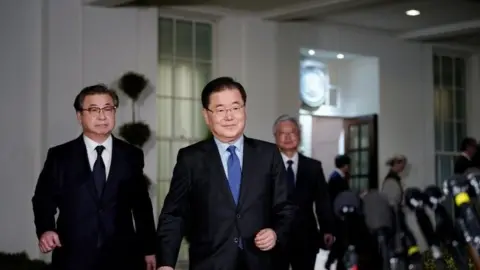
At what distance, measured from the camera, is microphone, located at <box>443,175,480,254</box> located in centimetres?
310

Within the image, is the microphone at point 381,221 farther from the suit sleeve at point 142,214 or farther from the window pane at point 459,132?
the window pane at point 459,132

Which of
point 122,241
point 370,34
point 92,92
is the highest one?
point 370,34

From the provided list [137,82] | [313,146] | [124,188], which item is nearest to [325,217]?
[124,188]

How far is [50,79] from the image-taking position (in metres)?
7.97

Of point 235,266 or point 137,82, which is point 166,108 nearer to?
point 137,82

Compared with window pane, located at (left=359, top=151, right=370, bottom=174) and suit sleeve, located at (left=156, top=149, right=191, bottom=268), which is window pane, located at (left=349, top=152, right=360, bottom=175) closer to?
window pane, located at (left=359, top=151, right=370, bottom=174)

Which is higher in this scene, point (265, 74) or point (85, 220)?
point (265, 74)

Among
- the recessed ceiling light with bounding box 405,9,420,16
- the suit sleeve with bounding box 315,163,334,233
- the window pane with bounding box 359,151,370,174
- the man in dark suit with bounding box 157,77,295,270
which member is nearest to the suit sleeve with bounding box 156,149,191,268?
the man in dark suit with bounding box 157,77,295,270

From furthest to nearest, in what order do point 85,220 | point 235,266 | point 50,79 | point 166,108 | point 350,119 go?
1. point 350,119
2. point 166,108
3. point 50,79
4. point 85,220
5. point 235,266

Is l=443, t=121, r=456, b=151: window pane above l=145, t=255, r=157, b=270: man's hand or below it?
above

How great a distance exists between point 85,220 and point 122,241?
222mm

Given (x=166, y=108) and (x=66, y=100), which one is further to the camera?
(x=166, y=108)

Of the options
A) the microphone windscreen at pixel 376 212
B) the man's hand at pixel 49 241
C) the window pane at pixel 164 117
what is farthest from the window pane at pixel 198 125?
the man's hand at pixel 49 241

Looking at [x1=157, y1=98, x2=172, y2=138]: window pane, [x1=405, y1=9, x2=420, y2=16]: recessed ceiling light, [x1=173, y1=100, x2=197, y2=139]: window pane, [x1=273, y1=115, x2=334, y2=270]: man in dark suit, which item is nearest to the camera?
[x1=273, y1=115, x2=334, y2=270]: man in dark suit
